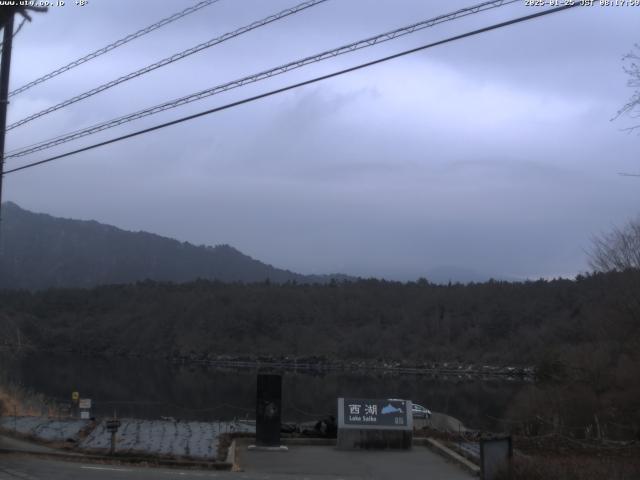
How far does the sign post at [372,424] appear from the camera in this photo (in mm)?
20172

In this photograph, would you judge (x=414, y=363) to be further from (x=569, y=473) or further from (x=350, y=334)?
(x=569, y=473)

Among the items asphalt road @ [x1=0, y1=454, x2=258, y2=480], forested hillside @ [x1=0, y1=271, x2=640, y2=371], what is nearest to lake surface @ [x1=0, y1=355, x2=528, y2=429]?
asphalt road @ [x1=0, y1=454, x2=258, y2=480]

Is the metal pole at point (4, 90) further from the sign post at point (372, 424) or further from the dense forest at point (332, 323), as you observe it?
the dense forest at point (332, 323)

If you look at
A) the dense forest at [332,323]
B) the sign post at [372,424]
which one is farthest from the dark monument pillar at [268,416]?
the dense forest at [332,323]

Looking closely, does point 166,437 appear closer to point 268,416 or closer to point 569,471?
point 268,416

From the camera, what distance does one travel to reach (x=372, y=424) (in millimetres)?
20266

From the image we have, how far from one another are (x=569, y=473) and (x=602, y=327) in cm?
3906

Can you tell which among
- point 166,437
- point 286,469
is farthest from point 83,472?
point 166,437

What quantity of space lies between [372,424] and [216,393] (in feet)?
194

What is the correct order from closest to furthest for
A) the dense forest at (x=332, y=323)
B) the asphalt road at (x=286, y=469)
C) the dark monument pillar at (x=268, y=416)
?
the asphalt road at (x=286, y=469) < the dark monument pillar at (x=268, y=416) < the dense forest at (x=332, y=323)

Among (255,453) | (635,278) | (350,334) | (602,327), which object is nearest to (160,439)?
(255,453)

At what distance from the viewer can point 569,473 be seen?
40.4ft

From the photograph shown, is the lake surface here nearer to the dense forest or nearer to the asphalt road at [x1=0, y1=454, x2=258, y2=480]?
the dense forest

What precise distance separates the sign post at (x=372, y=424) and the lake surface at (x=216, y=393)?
78.8ft
